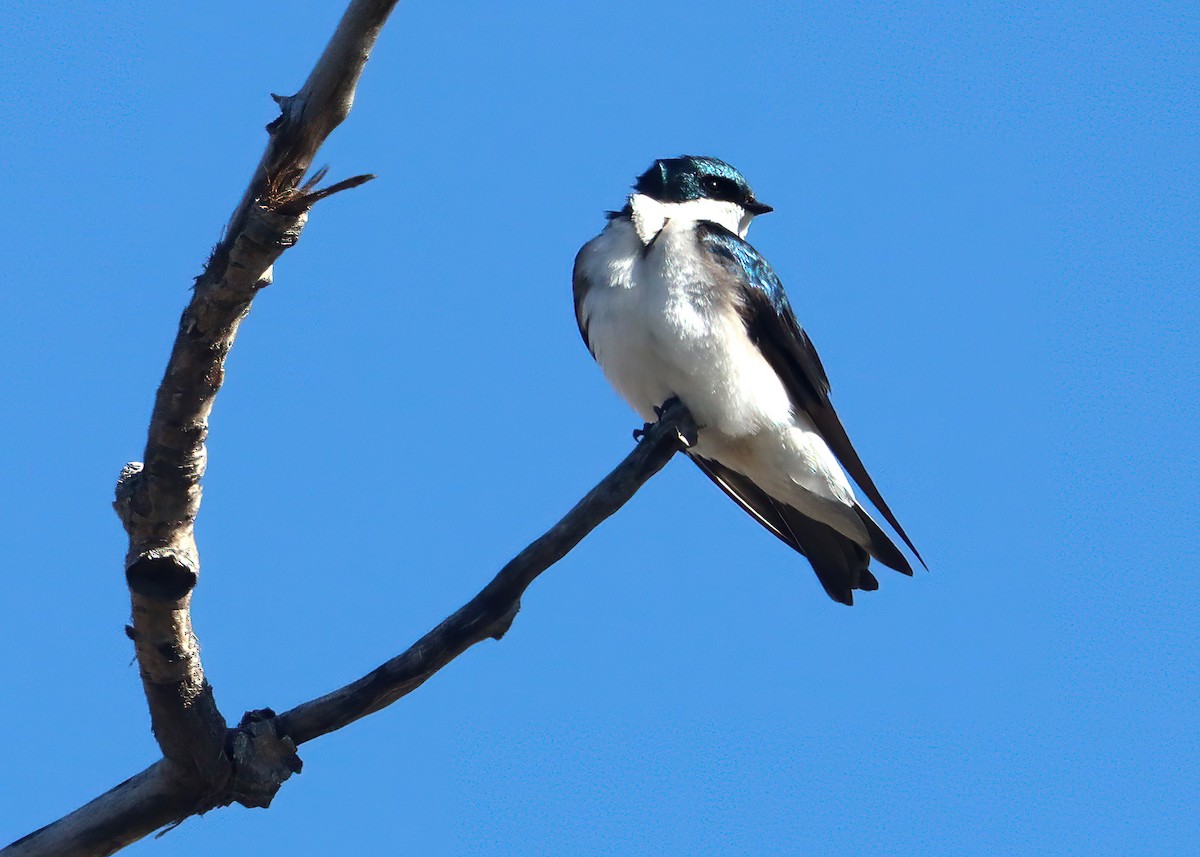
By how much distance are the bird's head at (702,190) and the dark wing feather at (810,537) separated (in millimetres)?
1236

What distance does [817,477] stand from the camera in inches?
264

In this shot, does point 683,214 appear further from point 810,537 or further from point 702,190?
point 810,537

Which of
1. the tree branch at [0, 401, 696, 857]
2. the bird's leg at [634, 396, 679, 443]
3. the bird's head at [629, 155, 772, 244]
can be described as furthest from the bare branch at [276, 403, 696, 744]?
the bird's head at [629, 155, 772, 244]

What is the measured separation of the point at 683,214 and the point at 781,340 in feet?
2.93

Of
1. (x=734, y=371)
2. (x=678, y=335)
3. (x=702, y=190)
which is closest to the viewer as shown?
(x=678, y=335)

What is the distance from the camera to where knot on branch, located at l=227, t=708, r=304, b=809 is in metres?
4.66

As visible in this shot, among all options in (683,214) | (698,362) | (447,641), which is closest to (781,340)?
(698,362)

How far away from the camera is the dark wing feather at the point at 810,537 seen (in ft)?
22.2

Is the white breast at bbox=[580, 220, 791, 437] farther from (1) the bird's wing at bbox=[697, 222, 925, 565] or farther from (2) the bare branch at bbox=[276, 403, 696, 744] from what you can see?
(2) the bare branch at bbox=[276, 403, 696, 744]

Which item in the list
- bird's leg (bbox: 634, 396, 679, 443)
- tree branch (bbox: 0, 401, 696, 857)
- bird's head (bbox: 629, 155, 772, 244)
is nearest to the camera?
tree branch (bbox: 0, 401, 696, 857)

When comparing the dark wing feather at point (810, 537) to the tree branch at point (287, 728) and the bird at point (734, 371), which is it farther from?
the tree branch at point (287, 728)

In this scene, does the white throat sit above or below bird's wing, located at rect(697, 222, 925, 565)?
above

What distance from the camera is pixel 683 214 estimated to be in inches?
283

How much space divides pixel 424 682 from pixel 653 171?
3633 mm
